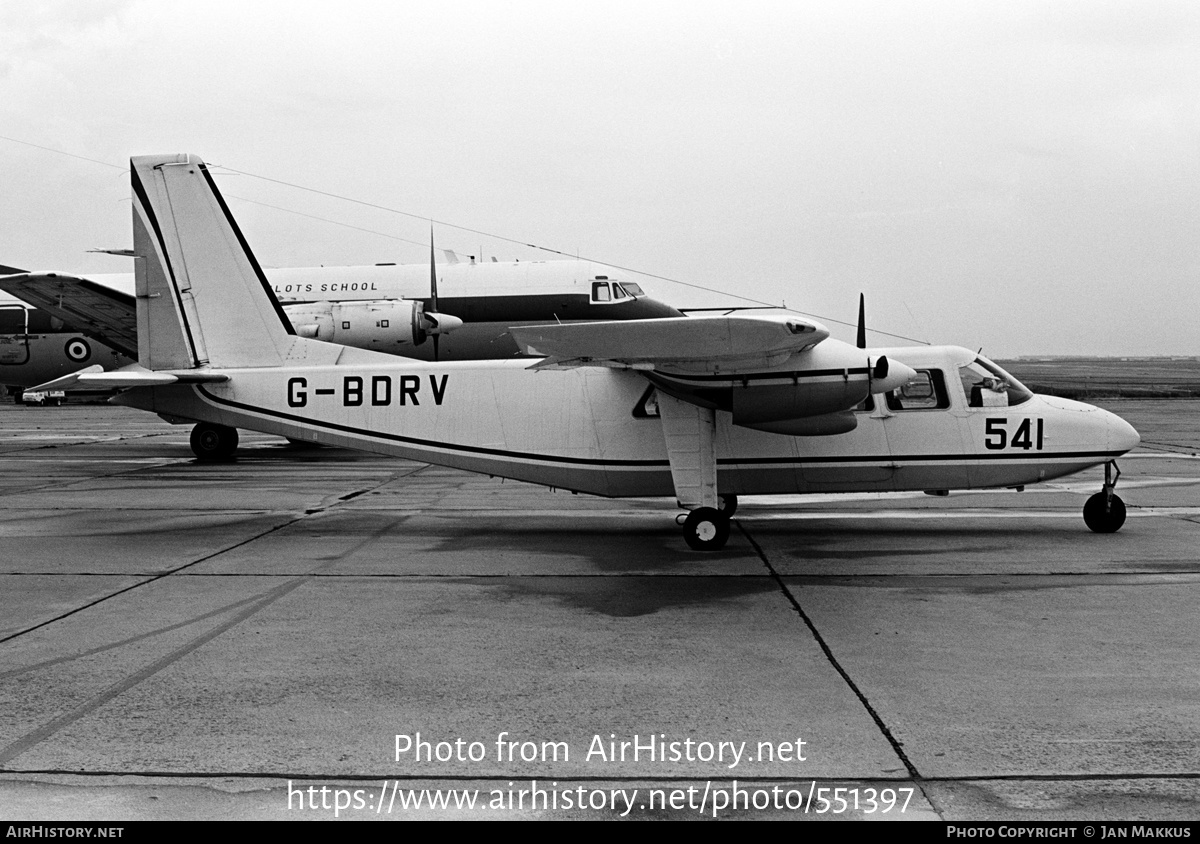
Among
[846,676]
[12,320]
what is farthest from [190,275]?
[12,320]

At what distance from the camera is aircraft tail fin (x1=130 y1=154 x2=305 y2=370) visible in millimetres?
15008

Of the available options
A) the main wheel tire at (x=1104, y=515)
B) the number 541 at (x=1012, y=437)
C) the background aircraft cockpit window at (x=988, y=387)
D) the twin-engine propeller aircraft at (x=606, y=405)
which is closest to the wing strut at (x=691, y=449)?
the twin-engine propeller aircraft at (x=606, y=405)

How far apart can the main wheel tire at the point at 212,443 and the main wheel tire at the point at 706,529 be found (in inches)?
591

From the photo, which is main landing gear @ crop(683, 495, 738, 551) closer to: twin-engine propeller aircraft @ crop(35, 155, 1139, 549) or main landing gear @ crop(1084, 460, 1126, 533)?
twin-engine propeller aircraft @ crop(35, 155, 1139, 549)

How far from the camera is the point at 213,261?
1519 cm

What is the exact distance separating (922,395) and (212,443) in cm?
1702

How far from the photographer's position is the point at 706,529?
1280cm

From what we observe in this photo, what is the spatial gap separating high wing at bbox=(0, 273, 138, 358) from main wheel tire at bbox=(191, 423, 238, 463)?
289cm

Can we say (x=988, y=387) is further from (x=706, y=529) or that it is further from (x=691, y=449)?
(x=706, y=529)

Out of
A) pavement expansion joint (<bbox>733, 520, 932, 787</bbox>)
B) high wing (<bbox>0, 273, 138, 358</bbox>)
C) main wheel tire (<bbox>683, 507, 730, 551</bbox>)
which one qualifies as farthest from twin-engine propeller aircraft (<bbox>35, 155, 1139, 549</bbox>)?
high wing (<bbox>0, 273, 138, 358</bbox>)

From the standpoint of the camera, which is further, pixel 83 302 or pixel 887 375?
pixel 83 302

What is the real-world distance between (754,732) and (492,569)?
5.84 meters

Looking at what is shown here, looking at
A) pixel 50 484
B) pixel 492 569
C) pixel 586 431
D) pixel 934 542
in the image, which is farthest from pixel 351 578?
pixel 50 484

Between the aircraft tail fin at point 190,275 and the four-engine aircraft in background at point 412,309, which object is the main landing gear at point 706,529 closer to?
the aircraft tail fin at point 190,275
